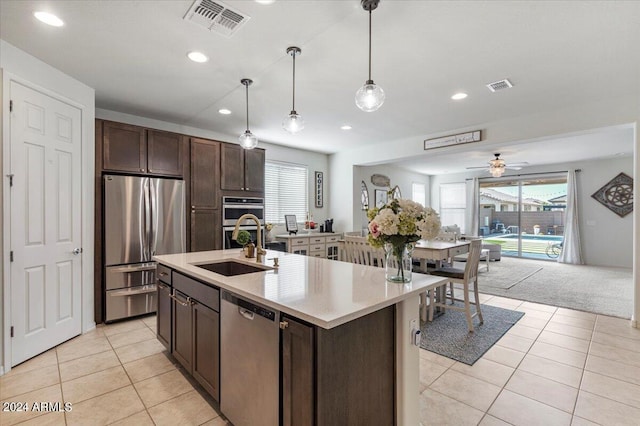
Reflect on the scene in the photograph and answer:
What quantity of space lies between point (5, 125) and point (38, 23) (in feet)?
2.95

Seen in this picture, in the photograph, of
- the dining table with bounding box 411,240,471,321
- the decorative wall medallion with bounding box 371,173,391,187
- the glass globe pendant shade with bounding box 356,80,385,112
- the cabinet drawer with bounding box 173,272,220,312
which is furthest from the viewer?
the decorative wall medallion with bounding box 371,173,391,187

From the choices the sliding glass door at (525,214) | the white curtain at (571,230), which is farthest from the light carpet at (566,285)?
the sliding glass door at (525,214)

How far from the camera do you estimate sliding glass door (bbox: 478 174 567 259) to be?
8195mm

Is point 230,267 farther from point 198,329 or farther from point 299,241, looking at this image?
point 299,241

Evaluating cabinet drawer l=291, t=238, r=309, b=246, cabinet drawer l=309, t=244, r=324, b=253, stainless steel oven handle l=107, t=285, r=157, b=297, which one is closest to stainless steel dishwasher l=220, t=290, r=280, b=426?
stainless steel oven handle l=107, t=285, r=157, b=297

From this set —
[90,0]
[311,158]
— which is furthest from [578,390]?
[311,158]

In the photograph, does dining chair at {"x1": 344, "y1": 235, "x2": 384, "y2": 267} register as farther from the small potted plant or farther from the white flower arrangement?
the white flower arrangement

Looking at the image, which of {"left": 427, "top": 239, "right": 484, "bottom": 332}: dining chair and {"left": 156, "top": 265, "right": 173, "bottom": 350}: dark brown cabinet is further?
{"left": 427, "top": 239, "right": 484, "bottom": 332}: dining chair

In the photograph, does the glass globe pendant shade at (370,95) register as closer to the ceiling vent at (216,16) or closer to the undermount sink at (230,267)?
the ceiling vent at (216,16)

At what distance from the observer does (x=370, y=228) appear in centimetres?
176

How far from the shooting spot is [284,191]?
20.2 feet

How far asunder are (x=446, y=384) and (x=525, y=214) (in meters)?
8.20

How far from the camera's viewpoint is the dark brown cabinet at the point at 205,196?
4227 millimetres

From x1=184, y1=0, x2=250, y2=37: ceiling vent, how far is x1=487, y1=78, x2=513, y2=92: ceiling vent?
260 cm
